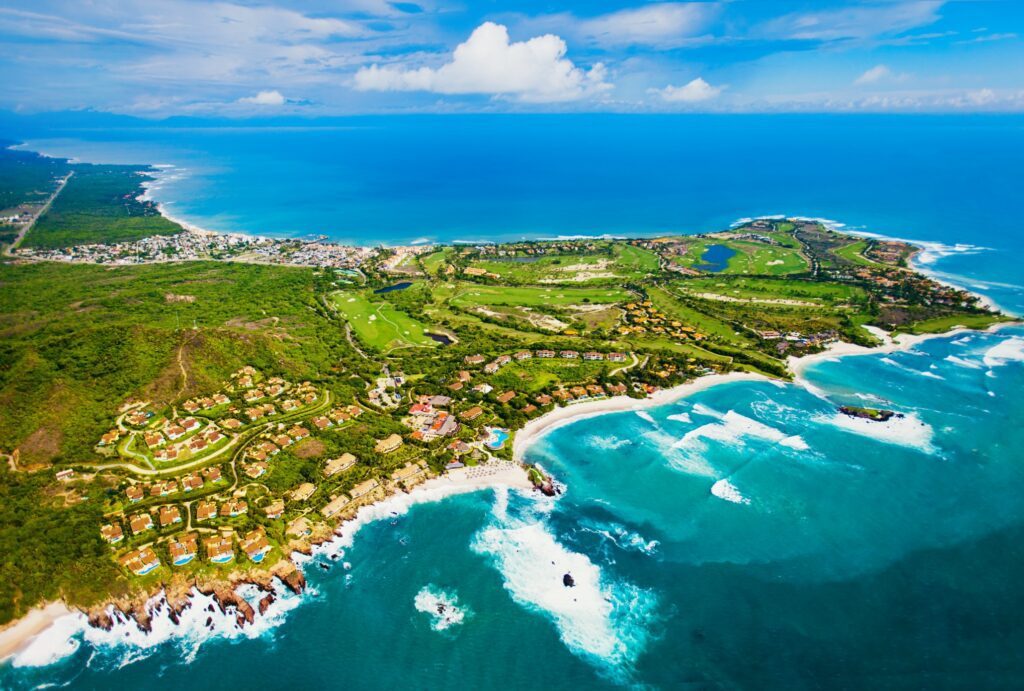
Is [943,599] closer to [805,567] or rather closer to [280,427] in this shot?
[805,567]

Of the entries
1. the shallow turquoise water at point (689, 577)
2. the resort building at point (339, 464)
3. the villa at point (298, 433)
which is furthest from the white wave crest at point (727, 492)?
the villa at point (298, 433)

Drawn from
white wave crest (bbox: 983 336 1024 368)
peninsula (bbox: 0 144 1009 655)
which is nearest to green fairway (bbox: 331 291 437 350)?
peninsula (bbox: 0 144 1009 655)

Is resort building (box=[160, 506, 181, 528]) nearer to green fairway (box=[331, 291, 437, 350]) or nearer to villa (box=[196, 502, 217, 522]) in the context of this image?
villa (box=[196, 502, 217, 522])

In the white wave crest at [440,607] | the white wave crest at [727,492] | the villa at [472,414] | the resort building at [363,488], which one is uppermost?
the white wave crest at [727,492]

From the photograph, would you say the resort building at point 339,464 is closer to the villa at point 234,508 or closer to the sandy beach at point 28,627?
the villa at point 234,508

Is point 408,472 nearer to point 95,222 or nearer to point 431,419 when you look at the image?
point 431,419

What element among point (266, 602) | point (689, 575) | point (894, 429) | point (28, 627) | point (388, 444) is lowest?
point (28, 627)

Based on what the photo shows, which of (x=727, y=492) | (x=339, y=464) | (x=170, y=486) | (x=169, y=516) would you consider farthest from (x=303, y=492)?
(x=727, y=492)
